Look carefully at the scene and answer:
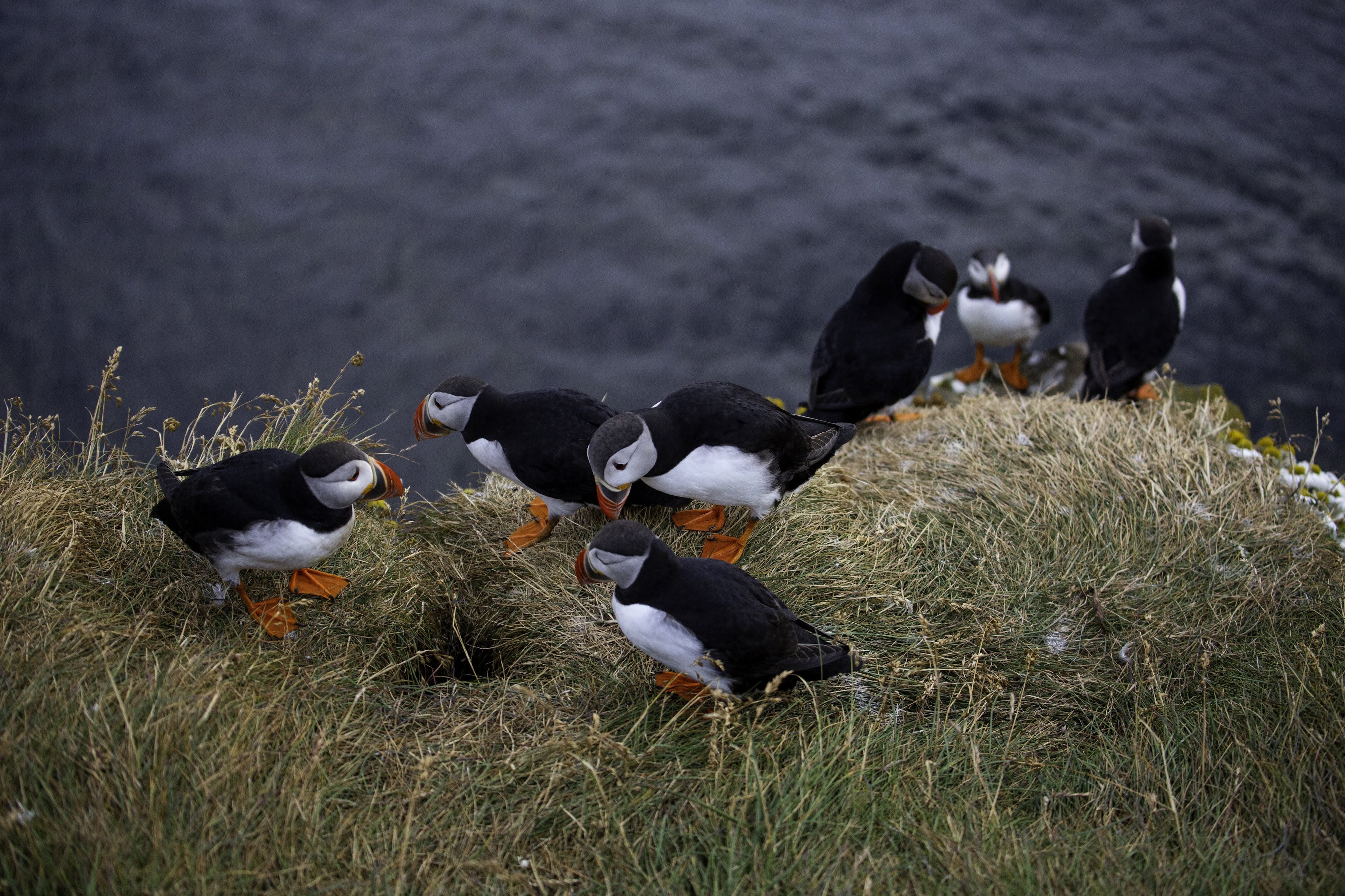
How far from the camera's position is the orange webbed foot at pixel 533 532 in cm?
433

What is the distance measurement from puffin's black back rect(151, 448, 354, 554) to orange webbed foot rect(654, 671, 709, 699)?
138cm

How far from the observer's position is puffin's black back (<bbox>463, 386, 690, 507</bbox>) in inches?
155

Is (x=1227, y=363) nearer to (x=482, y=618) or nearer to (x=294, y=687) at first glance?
(x=482, y=618)

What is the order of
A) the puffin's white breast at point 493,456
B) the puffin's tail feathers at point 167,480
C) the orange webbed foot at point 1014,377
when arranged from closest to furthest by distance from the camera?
the puffin's tail feathers at point 167,480, the puffin's white breast at point 493,456, the orange webbed foot at point 1014,377

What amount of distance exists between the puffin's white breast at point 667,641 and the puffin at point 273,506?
108 centimetres

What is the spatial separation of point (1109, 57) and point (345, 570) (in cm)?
1120

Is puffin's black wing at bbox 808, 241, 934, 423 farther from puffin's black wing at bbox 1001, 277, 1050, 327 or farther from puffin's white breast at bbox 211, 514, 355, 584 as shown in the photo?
puffin's white breast at bbox 211, 514, 355, 584

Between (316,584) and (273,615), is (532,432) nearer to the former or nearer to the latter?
(316,584)

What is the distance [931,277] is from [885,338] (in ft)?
1.48

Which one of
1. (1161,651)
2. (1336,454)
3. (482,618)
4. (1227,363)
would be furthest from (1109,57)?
(482,618)

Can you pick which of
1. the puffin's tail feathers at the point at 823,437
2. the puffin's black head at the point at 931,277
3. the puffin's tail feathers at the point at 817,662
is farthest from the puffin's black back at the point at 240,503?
the puffin's black head at the point at 931,277

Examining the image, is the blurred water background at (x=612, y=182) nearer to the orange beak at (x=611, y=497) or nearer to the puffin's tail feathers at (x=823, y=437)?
the puffin's tail feathers at (x=823, y=437)

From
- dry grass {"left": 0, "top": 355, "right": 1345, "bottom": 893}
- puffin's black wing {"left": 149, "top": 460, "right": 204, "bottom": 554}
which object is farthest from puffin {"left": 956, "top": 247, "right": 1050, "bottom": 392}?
puffin's black wing {"left": 149, "top": 460, "right": 204, "bottom": 554}

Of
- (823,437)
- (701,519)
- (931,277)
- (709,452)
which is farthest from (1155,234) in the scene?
(709,452)
